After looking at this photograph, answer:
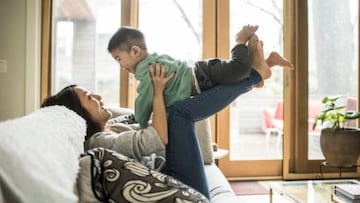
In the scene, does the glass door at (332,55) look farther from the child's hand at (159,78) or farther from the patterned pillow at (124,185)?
the patterned pillow at (124,185)

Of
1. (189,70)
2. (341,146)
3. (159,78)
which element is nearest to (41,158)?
(159,78)

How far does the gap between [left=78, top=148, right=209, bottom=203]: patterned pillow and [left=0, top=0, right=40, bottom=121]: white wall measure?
7.77 ft

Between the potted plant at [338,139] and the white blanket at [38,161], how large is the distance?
243cm

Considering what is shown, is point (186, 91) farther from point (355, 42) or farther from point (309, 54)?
point (355, 42)

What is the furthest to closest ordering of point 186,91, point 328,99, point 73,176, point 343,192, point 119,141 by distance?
1. point 328,99
2. point 343,192
3. point 186,91
4. point 119,141
5. point 73,176

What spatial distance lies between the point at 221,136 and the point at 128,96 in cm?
99

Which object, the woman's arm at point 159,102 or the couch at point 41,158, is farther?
the woman's arm at point 159,102

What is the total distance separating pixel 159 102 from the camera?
146cm

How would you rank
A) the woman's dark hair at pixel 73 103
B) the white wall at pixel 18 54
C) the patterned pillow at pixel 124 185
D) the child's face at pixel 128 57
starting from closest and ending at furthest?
the patterned pillow at pixel 124 185
the woman's dark hair at pixel 73 103
the child's face at pixel 128 57
the white wall at pixel 18 54

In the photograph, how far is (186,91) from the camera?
155cm

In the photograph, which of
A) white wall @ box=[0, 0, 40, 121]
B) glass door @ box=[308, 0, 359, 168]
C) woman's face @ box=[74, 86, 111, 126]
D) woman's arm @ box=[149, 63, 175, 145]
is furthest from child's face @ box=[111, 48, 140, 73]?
glass door @ box=[308, 0, 359, 168]

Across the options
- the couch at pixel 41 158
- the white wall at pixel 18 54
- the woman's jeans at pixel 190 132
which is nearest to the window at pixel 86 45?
the white wall at pixel 18 54

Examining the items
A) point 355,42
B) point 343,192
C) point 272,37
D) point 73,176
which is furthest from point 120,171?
point 355,42

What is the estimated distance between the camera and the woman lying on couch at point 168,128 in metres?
1.37
